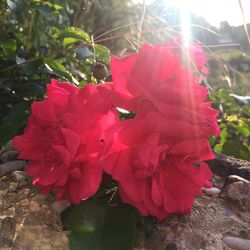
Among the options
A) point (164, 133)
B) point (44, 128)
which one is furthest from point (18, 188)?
point (164, 133)

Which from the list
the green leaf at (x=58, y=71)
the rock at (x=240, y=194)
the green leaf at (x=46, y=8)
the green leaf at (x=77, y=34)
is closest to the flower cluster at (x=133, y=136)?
the rock at (x=240, y=194)

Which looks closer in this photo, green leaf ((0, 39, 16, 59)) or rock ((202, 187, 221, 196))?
rock ((202, 187, 221, 196))

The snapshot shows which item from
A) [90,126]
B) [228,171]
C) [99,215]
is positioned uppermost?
[90,126]

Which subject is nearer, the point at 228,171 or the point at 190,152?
the point at 190,152

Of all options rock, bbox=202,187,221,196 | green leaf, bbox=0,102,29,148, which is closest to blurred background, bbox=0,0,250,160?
green leaf, bbox=0,102,29,148

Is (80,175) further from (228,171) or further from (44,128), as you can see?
(228,171)

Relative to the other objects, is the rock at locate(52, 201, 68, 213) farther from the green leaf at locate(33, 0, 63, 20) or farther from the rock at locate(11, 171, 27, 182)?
the green leaf at locate(33, 0, 63, 20)
